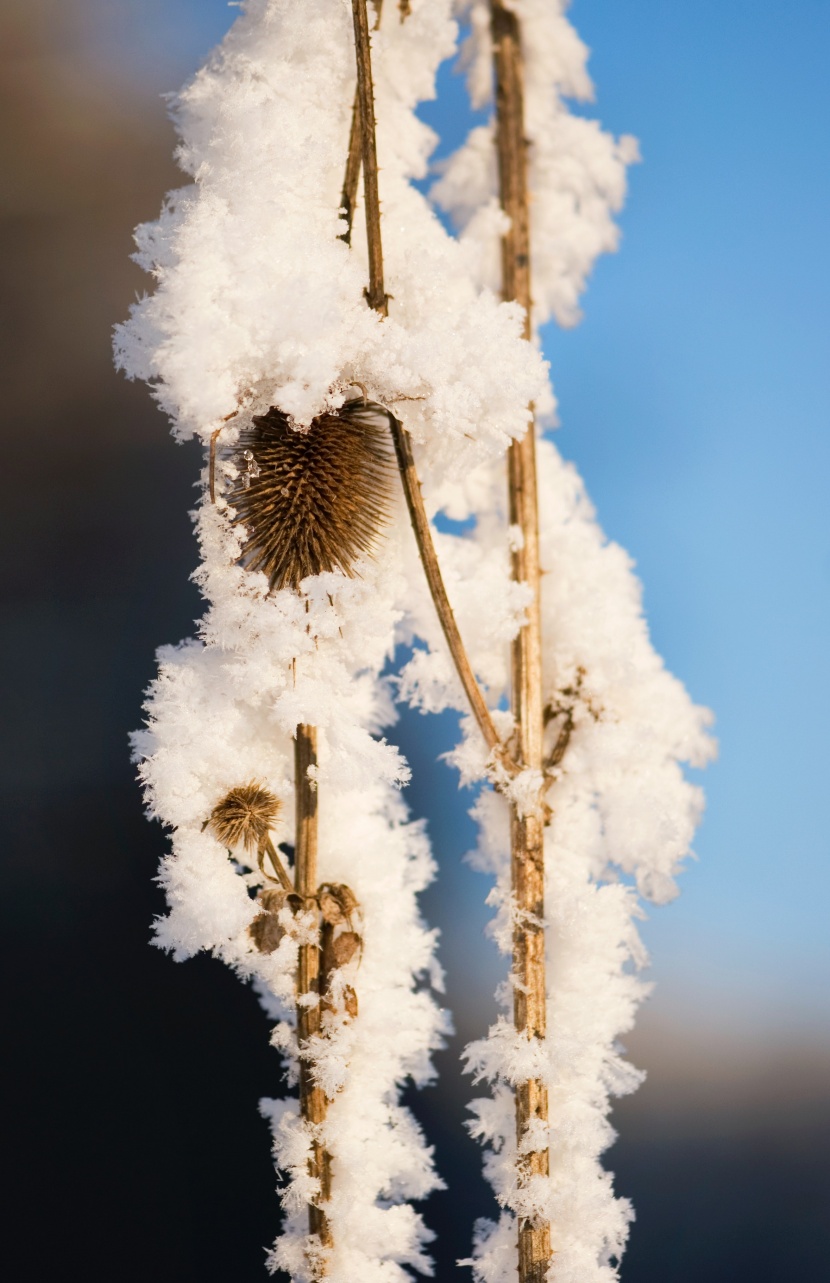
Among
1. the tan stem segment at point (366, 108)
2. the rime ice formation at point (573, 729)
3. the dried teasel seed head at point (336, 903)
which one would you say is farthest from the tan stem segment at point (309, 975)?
the tan stem segment at point (366, 108)

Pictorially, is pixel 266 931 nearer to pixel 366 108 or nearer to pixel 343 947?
pixel 343 947

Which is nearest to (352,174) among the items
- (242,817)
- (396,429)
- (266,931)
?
(396,429)

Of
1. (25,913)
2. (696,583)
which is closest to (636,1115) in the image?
(696,583)

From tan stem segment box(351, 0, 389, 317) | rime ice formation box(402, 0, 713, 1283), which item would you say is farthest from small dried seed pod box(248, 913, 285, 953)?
tan stem segment box(351, 0, 389, 317)

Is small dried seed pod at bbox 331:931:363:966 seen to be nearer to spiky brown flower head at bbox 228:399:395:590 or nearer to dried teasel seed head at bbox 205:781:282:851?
dried teasel seed head at bbox 205:781:282:851

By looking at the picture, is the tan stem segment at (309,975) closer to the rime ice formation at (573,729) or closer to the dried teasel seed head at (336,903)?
the dried teasel seed head at (336,903)

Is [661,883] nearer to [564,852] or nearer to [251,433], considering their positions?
[564,852]
